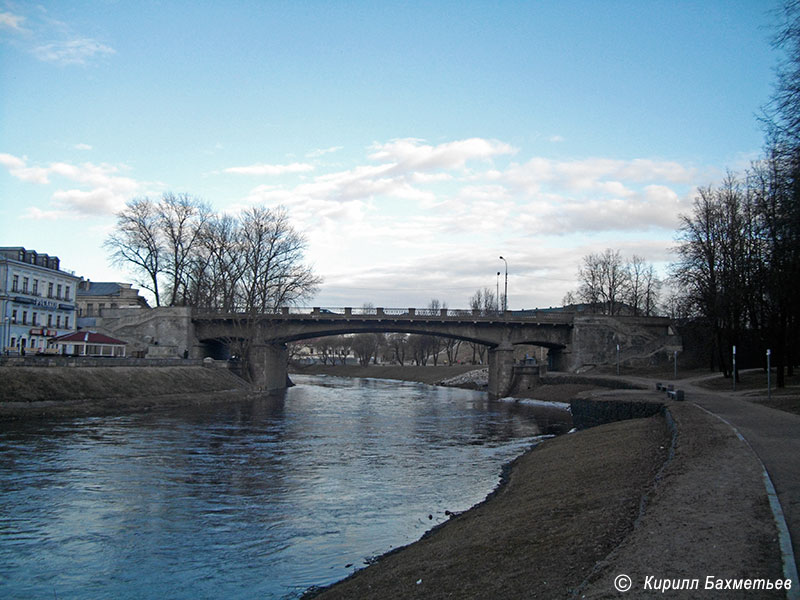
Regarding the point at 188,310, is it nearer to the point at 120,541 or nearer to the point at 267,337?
the point at 267,337

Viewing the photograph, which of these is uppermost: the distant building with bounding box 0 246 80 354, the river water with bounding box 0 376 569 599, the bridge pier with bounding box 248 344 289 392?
the distant building with bounding box 0 246 80 354

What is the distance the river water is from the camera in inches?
499

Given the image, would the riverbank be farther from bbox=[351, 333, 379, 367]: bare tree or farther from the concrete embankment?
bbox=[351, 333, 379, 367]: bare tree

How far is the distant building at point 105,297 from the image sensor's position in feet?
398

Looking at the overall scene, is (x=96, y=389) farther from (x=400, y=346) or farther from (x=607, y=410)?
(x=400, y=346)

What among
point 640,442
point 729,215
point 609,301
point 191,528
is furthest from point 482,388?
point 191,528

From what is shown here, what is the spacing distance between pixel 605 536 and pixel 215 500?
1175cm

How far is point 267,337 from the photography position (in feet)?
241

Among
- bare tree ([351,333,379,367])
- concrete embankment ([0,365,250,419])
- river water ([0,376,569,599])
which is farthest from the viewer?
bare tree ([351,333,379,367])

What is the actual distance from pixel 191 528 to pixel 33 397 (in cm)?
2692

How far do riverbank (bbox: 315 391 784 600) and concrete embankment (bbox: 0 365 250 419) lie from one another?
29820 millimetres

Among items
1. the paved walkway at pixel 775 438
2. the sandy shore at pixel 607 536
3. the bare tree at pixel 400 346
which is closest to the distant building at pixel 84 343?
the paved walkway at pixel 775 438

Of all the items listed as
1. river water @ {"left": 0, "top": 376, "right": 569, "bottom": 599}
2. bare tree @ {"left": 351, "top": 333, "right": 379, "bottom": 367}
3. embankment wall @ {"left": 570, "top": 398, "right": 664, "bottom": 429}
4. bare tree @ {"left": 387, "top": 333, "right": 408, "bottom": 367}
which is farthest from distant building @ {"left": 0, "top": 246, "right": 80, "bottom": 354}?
bare tree @ {"left": 351, "top": 333, "right": 379, "bottom": 367}

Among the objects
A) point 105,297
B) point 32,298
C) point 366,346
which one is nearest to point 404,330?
point 32,298
